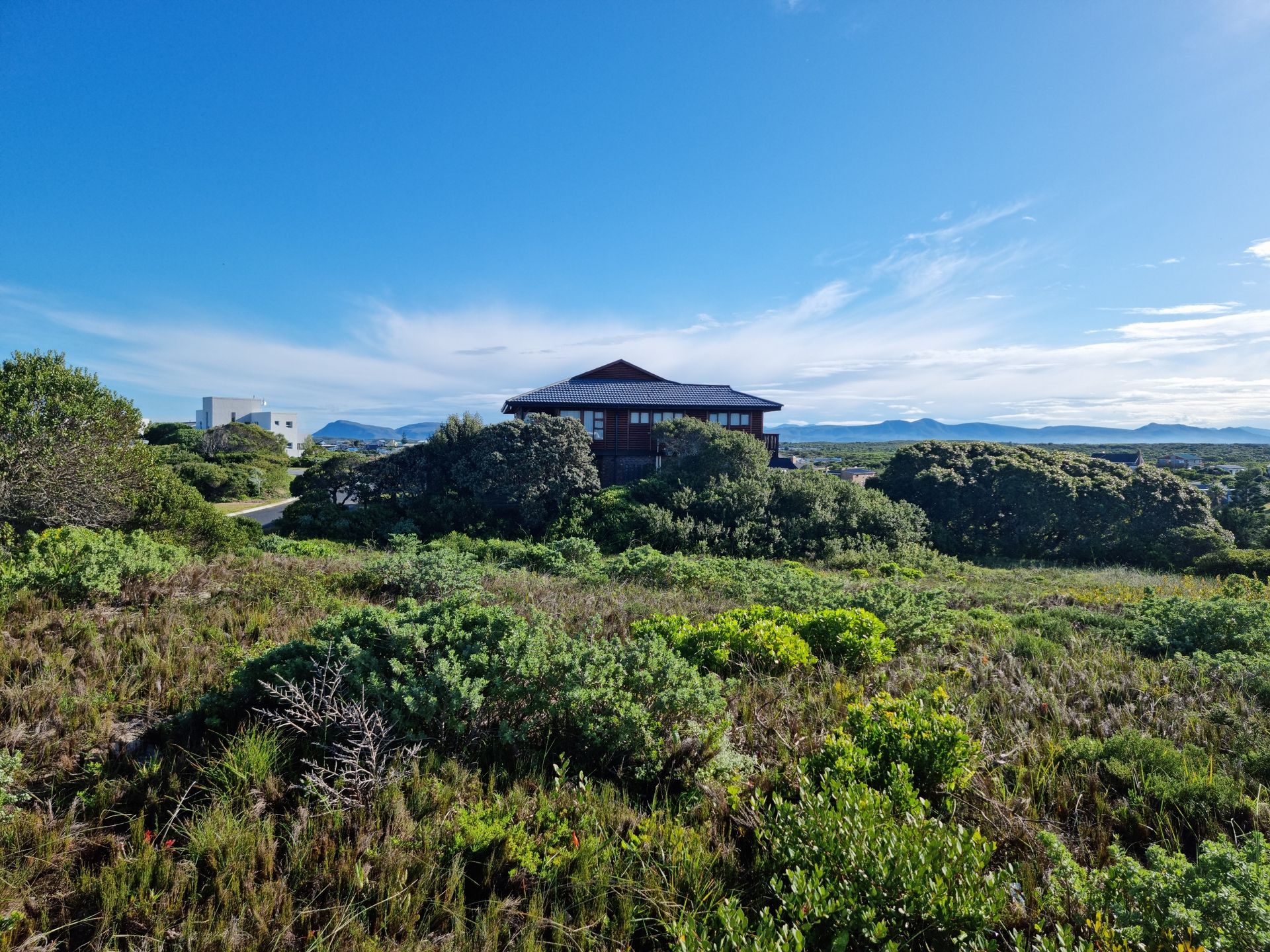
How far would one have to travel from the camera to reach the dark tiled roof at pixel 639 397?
2694cm

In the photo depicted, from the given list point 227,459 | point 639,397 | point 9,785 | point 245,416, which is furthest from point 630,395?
point 245,416

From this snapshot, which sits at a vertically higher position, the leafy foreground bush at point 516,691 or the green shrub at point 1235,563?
the leafy foreground bush at point 516,691

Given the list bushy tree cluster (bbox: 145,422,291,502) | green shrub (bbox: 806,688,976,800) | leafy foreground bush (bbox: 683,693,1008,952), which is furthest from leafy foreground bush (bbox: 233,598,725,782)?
bushy tree cluster (bbox: 145,422,291,502)

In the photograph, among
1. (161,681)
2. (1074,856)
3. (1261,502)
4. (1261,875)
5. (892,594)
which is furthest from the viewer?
(1261,502)

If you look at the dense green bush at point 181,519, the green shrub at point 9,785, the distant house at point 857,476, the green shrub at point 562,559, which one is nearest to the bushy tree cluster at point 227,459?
the dense green bush at point 181,519

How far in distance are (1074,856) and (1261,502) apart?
30.3 metres

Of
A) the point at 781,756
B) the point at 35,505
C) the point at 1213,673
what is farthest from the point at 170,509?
the point at 1213,673

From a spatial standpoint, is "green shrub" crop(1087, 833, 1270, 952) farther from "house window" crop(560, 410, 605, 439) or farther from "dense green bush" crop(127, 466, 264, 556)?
"house window" crop(560, 410, 605, 439)

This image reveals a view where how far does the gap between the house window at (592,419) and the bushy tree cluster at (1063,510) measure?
46.3 ft

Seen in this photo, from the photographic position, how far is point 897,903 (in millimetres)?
2090

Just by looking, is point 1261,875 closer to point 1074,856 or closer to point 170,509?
point 1074,856

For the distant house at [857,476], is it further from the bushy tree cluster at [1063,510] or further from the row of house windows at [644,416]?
the row of house windows at [644,416]

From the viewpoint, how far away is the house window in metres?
26.8

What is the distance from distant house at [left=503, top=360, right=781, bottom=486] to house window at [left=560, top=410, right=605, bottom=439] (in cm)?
3
